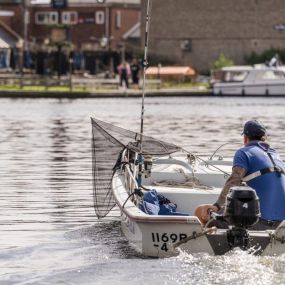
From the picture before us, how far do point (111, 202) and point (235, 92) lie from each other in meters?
66.5

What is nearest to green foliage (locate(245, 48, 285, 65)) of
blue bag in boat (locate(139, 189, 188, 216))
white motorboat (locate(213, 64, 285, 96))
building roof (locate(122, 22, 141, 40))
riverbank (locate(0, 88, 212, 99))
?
building roof (locate(122, 22, 141, 40))

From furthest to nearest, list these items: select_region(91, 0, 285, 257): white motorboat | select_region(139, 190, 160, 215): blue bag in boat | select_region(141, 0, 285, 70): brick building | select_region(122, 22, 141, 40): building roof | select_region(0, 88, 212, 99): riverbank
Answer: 1. select_region(122, 22, 141, 40): building roof
2. select_region(141, 0, 285, 70): brick building
3. select_region(0, 88, 212, 99): riverbank
4. select_region(139, 190, 160, 215): blue bag in boat
5. select_region(91, 0, 285, 257): white motorboat

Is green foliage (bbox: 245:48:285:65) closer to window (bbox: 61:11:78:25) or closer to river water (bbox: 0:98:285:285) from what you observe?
window (bbox: 61:11:78:25)

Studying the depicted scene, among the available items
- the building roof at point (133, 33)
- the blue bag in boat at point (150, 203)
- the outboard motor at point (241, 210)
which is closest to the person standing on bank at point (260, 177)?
the outboard motor at point (241, 210)

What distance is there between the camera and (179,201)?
20828 mm

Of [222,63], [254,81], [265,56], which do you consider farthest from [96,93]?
[265,56]

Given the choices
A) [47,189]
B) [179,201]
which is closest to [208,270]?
[179,201]

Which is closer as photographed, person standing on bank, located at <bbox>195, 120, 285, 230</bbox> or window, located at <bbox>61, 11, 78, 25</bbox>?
person standing on bank, located at <bbox>195, 120, 285, 230</bbox>

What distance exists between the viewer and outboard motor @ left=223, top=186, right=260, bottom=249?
16406 mm

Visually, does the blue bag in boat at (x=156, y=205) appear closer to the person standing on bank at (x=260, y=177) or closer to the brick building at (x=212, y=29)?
the person standing on bank at (x=260, y=177)

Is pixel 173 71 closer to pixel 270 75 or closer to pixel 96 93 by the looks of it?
pixel 270 75

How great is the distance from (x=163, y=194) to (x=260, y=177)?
11.4 ft

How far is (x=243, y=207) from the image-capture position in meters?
16.4

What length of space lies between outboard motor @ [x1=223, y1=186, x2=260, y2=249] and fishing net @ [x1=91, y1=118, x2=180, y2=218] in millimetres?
5577
